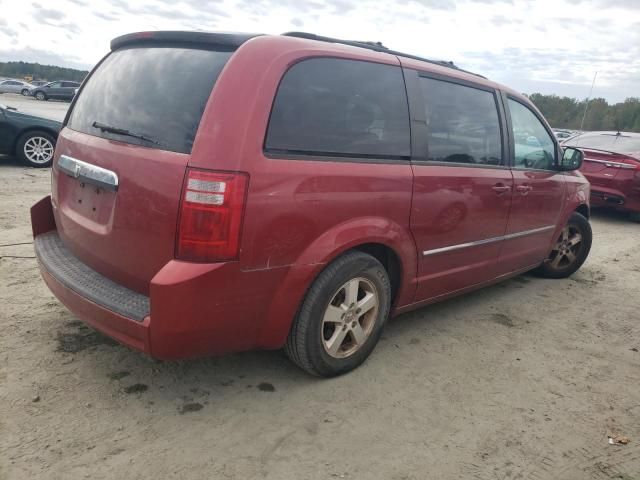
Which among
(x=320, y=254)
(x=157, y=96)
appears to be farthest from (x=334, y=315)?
(x=157, y=96)

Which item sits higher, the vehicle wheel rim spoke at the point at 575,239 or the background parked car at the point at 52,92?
the background parked car at the point at 52,92

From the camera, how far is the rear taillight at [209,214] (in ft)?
7.26

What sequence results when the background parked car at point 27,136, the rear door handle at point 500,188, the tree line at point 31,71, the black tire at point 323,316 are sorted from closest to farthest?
1. the black tire at point 323,316
2. the rear door handle at point 500,188
3. the background parked car at point 27,136
4. the tree line at point 31,71

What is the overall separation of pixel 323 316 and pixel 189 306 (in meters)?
0.79

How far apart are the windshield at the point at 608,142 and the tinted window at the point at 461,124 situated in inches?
235

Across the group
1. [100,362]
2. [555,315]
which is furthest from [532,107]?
[100,362]

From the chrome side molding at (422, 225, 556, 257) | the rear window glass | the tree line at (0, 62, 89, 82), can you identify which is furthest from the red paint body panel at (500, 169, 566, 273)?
the tree line at (0, 62, 89, 82)

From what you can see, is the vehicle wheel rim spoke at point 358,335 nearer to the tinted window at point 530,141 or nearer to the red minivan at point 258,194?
the red minivan at point 258,194

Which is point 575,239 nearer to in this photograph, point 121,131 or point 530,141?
point 530,141

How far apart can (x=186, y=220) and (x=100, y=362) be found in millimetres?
1224

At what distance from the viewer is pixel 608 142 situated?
29.7 feet

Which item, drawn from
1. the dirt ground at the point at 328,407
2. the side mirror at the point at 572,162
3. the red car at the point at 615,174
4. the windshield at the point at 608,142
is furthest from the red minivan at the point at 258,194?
the windshield at the point at 608,142

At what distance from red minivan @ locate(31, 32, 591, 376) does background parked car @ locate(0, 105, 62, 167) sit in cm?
662

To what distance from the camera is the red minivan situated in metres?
2.26
